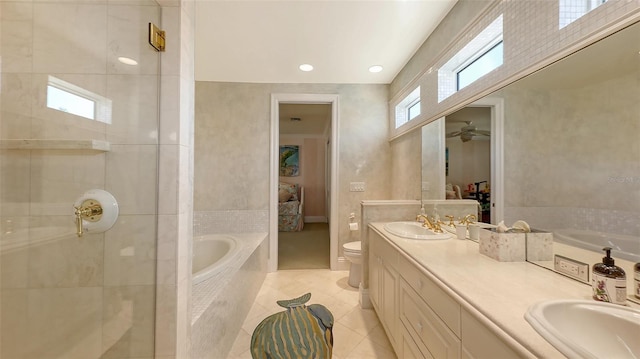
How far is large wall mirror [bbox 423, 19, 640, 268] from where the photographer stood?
0.73 metres

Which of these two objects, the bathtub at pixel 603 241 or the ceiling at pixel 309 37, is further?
the ceiling at pixel 309 37

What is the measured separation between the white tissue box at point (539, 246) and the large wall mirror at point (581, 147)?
4 cm

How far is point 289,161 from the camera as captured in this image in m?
6.23

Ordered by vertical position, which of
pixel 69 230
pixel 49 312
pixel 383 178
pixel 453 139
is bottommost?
pixel 49 312

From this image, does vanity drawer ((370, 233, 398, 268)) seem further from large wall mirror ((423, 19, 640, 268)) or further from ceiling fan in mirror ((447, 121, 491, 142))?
ceiling fan in mirror ((447, 121, 491, 142))

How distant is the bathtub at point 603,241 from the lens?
2.39 feet

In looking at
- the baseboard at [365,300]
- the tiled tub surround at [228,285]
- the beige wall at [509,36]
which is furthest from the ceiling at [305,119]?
the baseboard at [365,300]

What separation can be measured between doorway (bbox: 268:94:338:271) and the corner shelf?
80.1 inches

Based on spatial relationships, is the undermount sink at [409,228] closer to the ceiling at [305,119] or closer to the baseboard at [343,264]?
the baseboard at [343,264]

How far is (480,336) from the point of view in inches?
27.1

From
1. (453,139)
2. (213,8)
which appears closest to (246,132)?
(213,8)

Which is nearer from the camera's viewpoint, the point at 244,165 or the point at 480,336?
the point at 480,336

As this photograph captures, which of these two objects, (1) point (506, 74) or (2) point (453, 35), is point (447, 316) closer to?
(1) point (506, 74)

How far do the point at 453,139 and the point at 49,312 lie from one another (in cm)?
234
